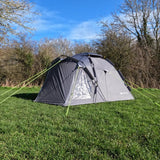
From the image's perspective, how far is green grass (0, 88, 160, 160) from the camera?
1915 mm

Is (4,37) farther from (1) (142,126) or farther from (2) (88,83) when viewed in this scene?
(1) (142,126)

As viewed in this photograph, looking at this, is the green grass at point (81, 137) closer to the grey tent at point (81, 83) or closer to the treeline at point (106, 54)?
the grey tent at point (81, 83)

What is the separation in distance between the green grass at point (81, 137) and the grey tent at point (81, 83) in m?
1.22

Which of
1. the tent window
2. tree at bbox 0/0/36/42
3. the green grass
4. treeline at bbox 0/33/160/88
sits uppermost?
tree at bbox 0/0/36/42

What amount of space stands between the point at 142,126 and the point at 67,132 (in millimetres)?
1322

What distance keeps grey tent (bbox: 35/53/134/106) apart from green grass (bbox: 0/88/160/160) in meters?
1.22

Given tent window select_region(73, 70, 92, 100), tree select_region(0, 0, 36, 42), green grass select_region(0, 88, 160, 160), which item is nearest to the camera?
green grass select_region(0, 88, 160, 160)

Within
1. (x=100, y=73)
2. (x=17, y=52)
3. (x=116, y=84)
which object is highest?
(x=17, y=52)

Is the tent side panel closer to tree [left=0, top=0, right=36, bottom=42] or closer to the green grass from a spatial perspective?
the green grass

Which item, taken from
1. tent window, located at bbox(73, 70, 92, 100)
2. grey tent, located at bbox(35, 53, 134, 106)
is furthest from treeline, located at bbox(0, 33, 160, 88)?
tent window, located at bbox(73, 70, 92, 100)

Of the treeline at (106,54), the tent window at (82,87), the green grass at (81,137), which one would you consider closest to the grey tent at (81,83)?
the tent window at (82,87)

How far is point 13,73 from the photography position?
39.0ft

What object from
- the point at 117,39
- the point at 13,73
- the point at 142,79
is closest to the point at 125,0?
the point at 117,39

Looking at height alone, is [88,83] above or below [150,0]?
below
